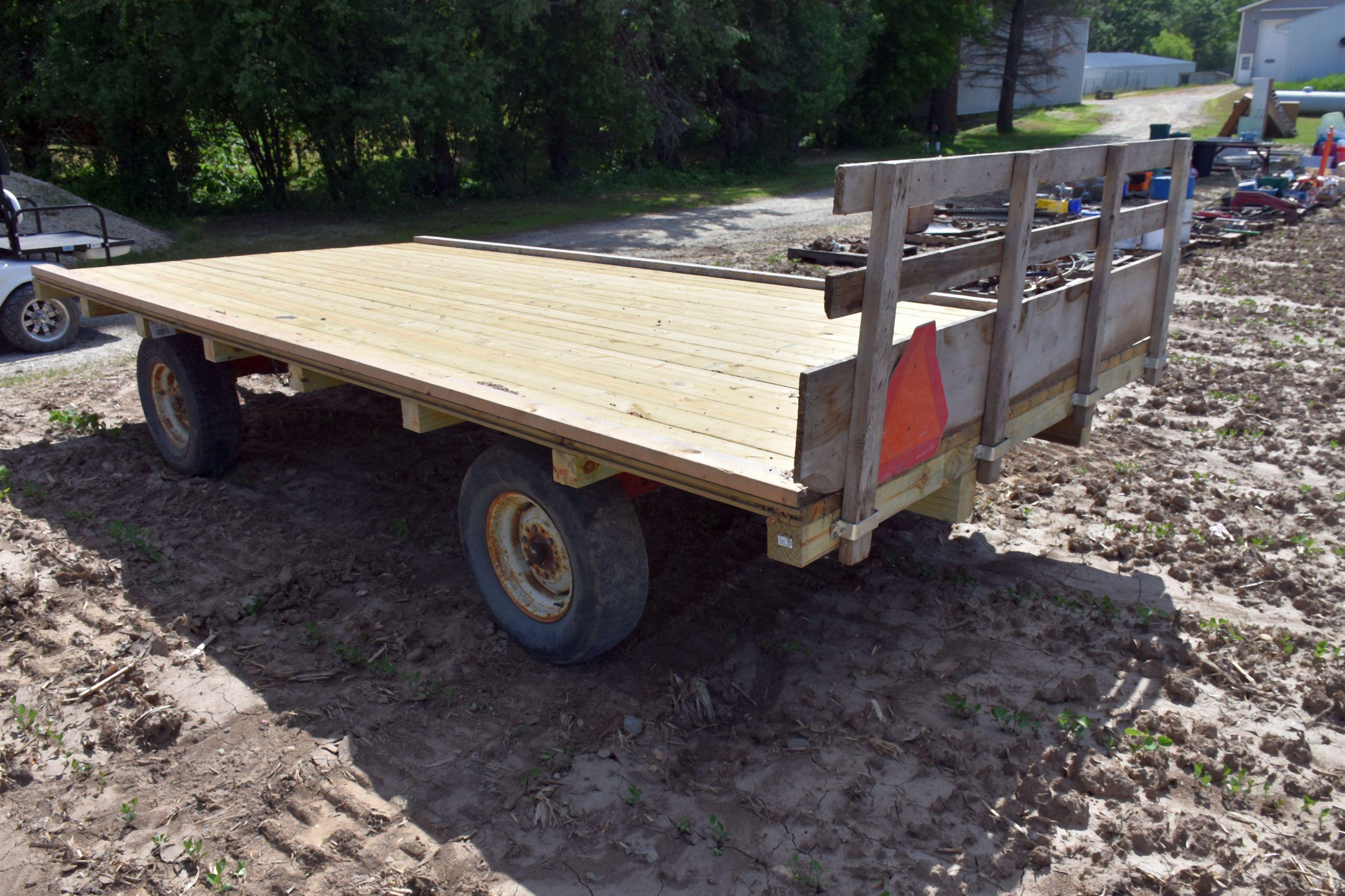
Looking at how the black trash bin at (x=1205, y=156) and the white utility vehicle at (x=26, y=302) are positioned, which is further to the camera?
the black trash bin at (x=1205, y=156)

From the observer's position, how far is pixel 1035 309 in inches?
151

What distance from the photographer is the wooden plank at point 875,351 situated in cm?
288

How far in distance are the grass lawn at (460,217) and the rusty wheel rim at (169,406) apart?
8669 mm

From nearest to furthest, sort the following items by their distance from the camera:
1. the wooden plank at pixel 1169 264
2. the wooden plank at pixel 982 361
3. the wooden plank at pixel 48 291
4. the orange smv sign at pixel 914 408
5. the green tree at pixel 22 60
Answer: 1. the wooden plank at pixel 982 361
2. the orange smv sign at pixel 914 408
3. the wooden plank at pixel 1169 264
4. the wooden plank at pixel 48 291
5. the green tree at pixel 22 60

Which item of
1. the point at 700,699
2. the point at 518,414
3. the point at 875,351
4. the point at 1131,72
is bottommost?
the point at 700,699

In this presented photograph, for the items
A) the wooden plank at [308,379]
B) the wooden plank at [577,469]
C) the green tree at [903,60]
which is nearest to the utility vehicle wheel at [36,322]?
the wooden plank at [308,379]

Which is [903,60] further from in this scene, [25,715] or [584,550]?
[25,715]

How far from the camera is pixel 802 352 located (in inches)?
169

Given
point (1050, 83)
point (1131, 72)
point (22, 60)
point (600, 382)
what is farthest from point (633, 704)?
point (1131, 72)

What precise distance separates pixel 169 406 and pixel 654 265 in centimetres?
329

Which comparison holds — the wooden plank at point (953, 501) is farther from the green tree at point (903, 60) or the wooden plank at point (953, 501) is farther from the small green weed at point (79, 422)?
the green tree at point (903, 60)

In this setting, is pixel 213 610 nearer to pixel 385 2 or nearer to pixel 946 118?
pixel 385 2

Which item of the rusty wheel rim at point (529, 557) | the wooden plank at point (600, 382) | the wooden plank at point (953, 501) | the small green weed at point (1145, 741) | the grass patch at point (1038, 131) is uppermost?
the grass patch at point (1038, 131)

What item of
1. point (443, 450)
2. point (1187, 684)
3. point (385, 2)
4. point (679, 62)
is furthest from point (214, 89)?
point (1187, 684)
